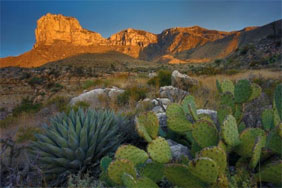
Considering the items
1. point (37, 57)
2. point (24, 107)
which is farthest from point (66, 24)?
point (24, 107)

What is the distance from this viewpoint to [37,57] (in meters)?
101

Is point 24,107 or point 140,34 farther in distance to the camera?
point 140,34

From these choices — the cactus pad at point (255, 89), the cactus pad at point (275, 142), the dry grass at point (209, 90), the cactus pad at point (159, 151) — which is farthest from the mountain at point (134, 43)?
the cactus pad at point (159, 151)

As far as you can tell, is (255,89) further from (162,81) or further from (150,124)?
(162,81)

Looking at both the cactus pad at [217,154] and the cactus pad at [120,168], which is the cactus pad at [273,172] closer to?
the cactus pad at [217,154]

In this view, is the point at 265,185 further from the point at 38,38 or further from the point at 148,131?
the point at 38,38

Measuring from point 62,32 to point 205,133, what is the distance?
15188cm

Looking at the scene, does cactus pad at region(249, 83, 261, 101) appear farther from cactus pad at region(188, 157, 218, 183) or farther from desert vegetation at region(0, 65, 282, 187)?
cactus pad at region(188, 157, 218, 183)

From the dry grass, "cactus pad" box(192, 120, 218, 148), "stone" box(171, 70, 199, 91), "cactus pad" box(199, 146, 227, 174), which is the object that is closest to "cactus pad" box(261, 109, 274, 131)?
"cactus pad" box(192, 120, 218, 148)

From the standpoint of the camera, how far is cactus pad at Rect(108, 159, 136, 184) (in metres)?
1.46

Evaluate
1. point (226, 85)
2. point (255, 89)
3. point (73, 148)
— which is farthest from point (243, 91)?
point (73, 148)

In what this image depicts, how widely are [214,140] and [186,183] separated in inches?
21.2

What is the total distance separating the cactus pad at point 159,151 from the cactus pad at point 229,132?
522 millimetres

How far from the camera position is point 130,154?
173 centimetres
